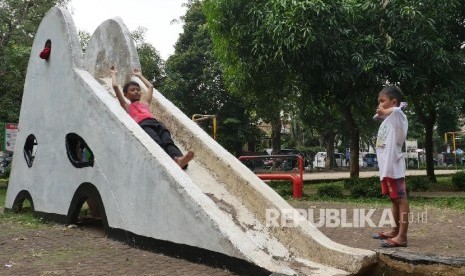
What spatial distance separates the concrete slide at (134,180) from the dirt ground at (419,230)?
0.90 meters

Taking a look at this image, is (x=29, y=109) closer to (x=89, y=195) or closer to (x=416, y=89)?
(x=89, y=195)

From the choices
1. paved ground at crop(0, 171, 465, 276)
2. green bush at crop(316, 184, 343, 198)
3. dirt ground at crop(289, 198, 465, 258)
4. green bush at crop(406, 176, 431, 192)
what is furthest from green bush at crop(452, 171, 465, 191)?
paved ground at crop(0, 171, 465, 276)

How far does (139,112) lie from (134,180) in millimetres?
1572

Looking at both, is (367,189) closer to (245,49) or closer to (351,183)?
(351,183)

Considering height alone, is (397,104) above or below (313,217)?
above

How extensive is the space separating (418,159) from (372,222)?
36289 millimetres

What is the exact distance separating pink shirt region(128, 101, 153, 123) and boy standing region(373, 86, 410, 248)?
10.1ft

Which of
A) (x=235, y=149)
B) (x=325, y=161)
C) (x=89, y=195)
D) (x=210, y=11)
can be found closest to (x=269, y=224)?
(x=89, y=195)

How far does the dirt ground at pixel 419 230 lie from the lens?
16.2ft

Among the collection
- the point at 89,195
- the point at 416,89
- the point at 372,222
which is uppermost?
the point at 416,89

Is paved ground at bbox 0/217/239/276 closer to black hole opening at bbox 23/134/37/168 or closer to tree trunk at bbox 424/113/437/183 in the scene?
black hole opening at bbox 23/134/37/168

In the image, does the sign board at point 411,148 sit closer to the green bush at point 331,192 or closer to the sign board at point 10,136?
the green bush at point 331,192

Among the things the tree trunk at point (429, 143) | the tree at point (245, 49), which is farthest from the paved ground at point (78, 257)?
the tree trunk at point (429, 143)

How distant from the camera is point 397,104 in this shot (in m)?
5.04
